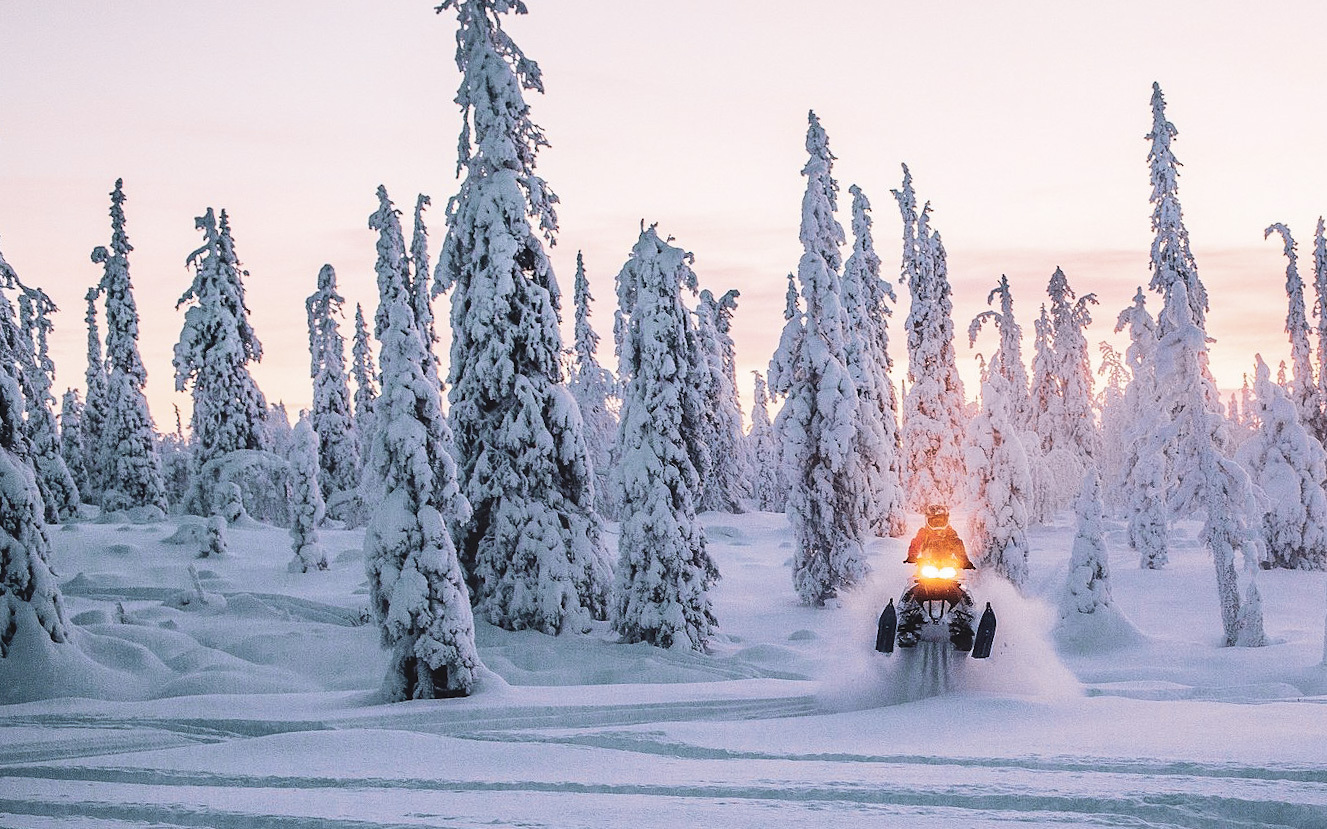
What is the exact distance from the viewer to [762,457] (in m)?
75.3

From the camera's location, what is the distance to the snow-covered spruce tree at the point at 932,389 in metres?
45.2

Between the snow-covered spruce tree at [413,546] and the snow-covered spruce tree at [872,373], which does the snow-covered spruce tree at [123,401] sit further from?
the snow-covered spruce tree at [413,546]

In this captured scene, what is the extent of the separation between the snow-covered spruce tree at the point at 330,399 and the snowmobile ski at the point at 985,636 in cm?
4375

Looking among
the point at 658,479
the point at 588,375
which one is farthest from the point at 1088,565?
the point at 588,375

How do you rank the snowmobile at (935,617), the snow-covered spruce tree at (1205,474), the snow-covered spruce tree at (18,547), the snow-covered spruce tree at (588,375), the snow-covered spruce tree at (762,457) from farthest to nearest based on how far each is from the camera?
the snow-covered spruce tree at (762,457) < the snow-covered spruce tree at (588,375) < the snow-covered spruce tree at (1205,474) < the snow-covered spruce tree at (18,547) < the snowmobile at (935,617)

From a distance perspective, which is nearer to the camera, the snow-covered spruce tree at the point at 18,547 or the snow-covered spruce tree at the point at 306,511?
the snow-covered spruce tree at the point at 18,547

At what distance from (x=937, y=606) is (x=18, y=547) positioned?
50.5ft

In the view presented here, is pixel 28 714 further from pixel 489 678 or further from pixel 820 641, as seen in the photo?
pixel 820 641

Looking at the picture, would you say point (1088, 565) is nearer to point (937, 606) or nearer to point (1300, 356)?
point (937, 606)

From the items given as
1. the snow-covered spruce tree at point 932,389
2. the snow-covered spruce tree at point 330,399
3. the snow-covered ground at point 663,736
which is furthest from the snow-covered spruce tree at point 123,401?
the snow-covered spruce tree at point 932,389

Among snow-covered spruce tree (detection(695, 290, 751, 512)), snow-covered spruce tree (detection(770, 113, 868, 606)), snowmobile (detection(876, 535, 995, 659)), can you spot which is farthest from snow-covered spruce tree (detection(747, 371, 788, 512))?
snowmobile (detection(876, 535, 995, 659))

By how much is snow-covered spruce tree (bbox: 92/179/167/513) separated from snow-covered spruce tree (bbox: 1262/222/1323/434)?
4594 centimetres

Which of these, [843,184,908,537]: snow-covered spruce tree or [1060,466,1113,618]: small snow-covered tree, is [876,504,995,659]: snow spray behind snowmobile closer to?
[1060,466,1113,618]: small snow-covered tree

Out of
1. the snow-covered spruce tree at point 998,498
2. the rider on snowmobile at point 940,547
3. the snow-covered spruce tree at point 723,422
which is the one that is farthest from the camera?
the snow-covered spruce tree at point 723,422
